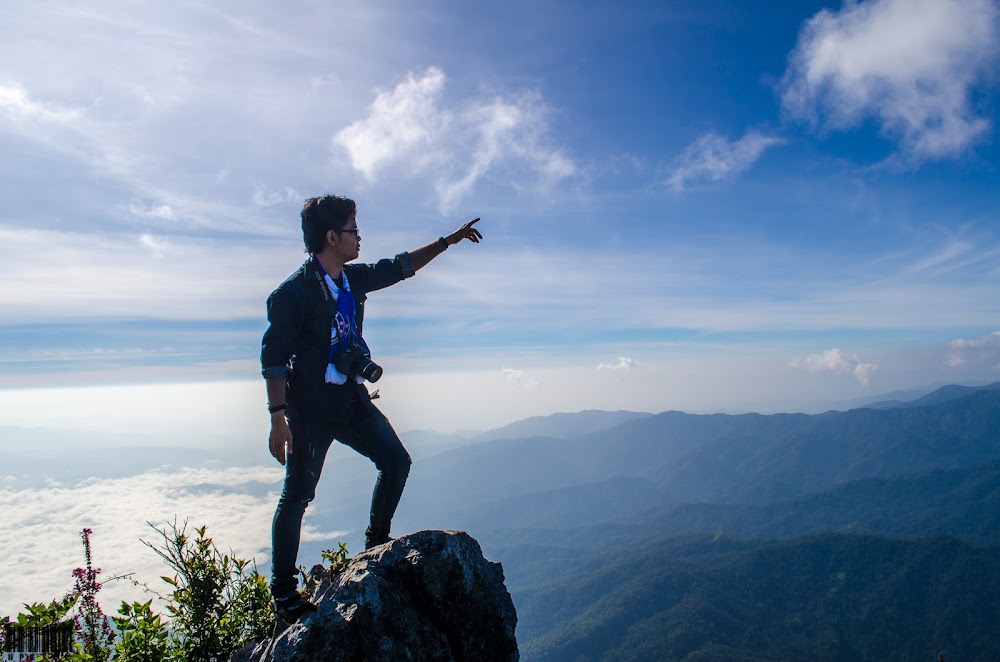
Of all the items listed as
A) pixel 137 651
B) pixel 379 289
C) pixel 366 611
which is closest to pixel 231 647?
pixel 137 651

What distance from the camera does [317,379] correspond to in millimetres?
5078

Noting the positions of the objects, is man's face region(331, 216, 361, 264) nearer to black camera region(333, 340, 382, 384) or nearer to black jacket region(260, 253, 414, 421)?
black jacket region(260, 253, 414, 421)

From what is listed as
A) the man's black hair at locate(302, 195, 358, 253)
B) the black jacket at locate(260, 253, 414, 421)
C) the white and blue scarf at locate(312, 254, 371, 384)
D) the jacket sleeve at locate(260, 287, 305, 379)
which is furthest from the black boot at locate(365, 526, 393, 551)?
the man's black hair at locate(302, 195, 358, 253)

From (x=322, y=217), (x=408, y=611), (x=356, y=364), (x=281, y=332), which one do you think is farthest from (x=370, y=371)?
(x=408, y=611)

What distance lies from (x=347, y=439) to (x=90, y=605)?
3.01m

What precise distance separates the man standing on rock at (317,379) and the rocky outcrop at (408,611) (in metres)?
0.38

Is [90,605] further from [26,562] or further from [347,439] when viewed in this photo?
[26,562]

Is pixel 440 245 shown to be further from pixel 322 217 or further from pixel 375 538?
pixel 375 538

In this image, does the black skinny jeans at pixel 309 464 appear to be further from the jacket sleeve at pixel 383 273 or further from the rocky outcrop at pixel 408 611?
the jacket sleeve at pixel 383 273

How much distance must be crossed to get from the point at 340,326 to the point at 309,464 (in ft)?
4.61

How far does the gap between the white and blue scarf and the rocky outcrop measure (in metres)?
1.92

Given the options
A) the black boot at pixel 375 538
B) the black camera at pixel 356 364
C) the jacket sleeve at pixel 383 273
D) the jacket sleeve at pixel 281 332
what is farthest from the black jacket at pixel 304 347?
the black boot at pixel 375 538

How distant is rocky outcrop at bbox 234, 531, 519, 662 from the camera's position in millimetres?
4445

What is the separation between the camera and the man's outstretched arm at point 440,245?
6367 mm
